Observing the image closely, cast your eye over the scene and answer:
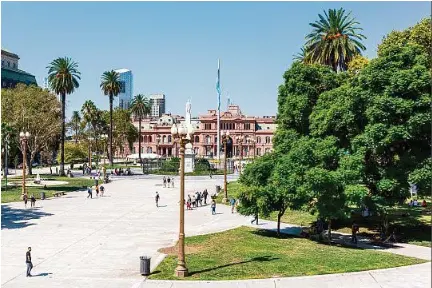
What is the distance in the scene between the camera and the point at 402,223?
33.5 meters

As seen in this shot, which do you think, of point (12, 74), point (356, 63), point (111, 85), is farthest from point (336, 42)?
point (12, 74)

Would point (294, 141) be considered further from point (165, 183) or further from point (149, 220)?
point (165, 183)

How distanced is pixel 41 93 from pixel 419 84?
5908 cm

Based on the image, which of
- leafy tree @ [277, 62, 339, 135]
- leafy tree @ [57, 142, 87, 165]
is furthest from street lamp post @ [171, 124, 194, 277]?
leafy tree @ [57, 142, 87, 165]

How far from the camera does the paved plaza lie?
20.0m

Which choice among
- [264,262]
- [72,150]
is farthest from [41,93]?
[264,262]

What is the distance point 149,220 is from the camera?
1433 inches

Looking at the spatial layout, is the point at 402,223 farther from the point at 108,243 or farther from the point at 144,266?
the point at 144,266

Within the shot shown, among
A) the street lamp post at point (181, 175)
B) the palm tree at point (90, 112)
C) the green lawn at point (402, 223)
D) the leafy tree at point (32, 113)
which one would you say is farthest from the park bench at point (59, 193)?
the palm tree at point (90, 112)

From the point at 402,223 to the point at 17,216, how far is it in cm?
2761

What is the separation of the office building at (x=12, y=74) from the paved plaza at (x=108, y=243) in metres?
83.5

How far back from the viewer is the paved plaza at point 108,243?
20.0 m

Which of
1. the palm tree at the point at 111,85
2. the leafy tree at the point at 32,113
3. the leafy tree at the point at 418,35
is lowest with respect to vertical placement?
the leafy tree at the point at 32,113

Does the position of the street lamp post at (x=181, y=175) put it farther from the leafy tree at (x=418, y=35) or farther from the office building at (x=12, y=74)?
the office building at (x=12, y=74)
